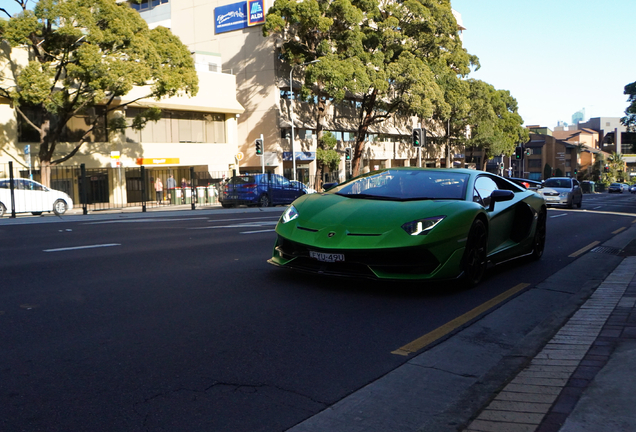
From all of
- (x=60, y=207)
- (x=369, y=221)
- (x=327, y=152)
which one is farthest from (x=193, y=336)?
(x=327, y=152)

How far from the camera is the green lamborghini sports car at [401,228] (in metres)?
5.89

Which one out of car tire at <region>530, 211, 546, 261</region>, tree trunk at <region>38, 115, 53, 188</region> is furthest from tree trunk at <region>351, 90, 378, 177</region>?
car tire at <region>530, 211, 546, 261</region>

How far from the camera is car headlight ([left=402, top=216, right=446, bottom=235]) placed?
5.95 m

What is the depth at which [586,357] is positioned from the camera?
14.1ft

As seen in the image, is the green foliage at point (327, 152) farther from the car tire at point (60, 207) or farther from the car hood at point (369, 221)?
the car hood at point (369, 221)

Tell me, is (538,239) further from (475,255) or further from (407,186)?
(407,186)

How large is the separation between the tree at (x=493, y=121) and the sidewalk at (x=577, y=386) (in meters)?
61.1

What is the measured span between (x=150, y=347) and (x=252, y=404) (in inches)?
45.1

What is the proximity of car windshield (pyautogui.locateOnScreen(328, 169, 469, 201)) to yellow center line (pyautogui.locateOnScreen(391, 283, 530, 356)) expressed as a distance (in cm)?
117

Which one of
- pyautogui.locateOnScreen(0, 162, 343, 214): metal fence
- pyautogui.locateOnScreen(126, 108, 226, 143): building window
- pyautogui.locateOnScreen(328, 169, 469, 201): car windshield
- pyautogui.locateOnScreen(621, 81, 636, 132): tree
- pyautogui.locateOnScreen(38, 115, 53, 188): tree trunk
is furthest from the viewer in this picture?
pyautogui.locateOnScreen(621, 81, 636, 132): tree

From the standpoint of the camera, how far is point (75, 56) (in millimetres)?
27156

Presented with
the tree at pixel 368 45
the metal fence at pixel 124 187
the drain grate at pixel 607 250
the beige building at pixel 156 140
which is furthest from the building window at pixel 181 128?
the drain grate at pixel 607 250

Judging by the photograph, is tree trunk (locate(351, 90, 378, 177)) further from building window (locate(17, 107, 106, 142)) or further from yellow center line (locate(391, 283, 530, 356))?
yellow center line (locate(391, 283, 530, 356))

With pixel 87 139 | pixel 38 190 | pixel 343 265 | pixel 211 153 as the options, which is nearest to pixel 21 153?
pixel 87 139
